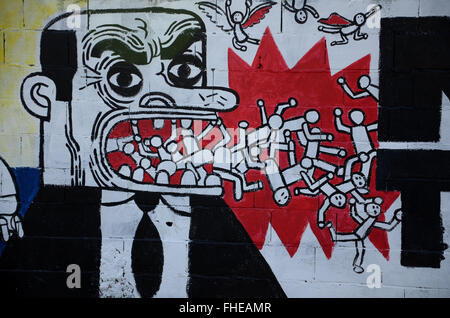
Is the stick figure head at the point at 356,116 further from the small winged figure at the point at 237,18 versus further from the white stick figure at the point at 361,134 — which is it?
the small winged figure at the point at 237,18

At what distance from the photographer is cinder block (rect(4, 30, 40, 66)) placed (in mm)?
2465

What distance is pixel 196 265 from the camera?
2480 mm

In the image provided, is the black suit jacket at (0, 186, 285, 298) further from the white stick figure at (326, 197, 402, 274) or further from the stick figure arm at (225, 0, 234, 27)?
the stick figure arm at (225, 0, 234, 27)

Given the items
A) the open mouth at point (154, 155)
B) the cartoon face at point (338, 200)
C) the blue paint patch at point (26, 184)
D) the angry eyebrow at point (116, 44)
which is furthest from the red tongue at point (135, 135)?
the cartoon face at point (338, 200)

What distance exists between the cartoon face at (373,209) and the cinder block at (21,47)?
2.49 meters

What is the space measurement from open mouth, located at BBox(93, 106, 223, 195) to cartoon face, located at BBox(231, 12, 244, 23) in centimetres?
67

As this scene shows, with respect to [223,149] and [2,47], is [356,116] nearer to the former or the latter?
[223,149]

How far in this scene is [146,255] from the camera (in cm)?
250

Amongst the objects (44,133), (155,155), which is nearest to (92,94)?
(44,133)

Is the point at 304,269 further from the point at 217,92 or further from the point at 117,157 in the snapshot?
the point at 117,157

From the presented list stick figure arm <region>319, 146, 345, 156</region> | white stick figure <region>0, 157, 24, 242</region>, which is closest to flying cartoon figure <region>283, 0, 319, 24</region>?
stick figure arm <region>319, 146, 345, 156</region>

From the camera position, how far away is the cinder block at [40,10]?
2457 millimetres

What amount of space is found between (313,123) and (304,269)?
1.00 meters

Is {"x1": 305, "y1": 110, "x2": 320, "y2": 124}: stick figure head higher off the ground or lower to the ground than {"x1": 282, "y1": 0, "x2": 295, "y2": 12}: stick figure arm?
lower
